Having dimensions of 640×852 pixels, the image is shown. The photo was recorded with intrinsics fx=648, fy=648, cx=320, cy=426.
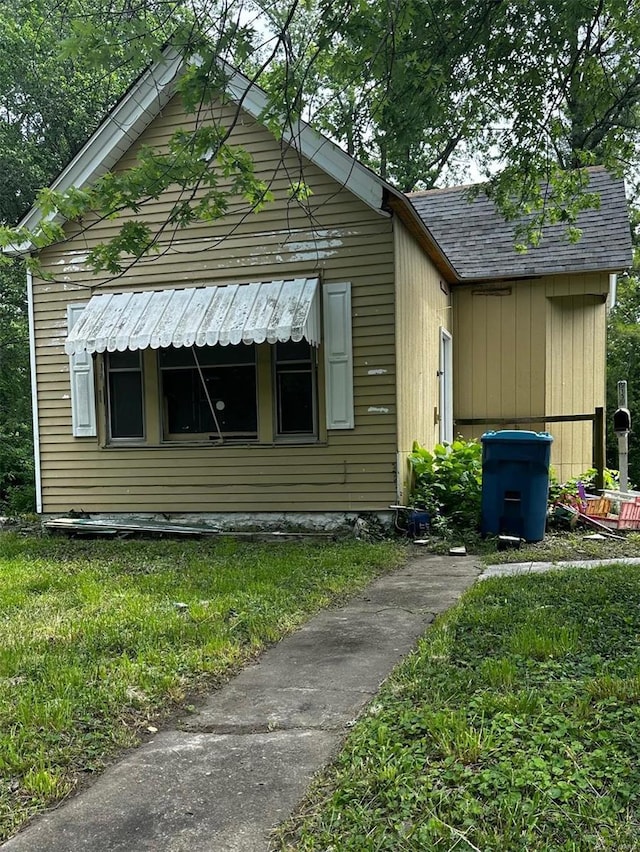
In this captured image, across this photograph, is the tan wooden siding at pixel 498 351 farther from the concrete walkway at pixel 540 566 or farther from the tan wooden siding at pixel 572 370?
the concrete walkway at pixel 540 566

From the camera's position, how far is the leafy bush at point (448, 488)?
7875 mm

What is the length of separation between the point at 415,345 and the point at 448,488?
1.90 meters

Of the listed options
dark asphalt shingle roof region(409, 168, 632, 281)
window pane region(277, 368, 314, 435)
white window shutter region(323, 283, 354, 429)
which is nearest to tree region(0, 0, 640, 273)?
white window shutter region(323, 283, 354, 429)

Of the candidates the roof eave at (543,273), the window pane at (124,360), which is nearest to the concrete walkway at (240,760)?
the window pane at (124,360)

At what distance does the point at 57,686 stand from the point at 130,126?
24.0 ft

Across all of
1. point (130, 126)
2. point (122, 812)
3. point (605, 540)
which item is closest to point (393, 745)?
point (122, 812)

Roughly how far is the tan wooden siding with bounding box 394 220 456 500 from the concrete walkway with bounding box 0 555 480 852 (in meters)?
4.13

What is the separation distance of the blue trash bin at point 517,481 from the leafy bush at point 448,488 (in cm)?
61

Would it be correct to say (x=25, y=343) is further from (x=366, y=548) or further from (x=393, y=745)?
(x=393, y=745)

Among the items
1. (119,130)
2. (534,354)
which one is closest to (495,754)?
(119,130)

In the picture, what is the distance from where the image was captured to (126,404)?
339 inches

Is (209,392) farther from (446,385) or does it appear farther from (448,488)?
(446,385)

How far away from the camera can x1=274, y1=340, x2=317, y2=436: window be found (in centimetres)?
802

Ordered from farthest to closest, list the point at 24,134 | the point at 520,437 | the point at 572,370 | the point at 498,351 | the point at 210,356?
the point at 24,134 → the point at 572,370 → the point at 498,351 → the point at 210,356 → the point at 520,437
